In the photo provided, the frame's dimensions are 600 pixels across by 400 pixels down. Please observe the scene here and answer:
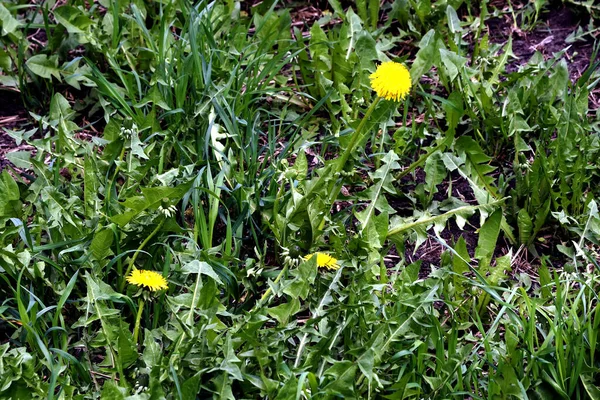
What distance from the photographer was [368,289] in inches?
99.7

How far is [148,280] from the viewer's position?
2441 mm

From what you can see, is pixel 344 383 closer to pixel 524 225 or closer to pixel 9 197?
pixel 524 225

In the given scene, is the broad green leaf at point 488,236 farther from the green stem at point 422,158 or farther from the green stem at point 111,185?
the green stem at point 111,185

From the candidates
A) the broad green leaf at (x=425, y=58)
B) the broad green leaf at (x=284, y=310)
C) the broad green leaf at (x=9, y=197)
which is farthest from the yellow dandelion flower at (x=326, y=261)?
the broad green leaf at (x=425, y=58)

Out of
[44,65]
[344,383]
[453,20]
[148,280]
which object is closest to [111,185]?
[148,280]

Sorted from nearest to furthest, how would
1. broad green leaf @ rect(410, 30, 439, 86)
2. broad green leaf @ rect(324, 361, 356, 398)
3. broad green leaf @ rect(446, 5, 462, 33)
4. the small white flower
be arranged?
broad green leaf @ rect(324, 361, 356, 398) < the small white flower < broad green leaf @ rect(410, 30, 439, 86) < broad green leaf @ rect(446, 5, 462, 33)

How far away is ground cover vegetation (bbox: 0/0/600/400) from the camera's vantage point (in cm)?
238

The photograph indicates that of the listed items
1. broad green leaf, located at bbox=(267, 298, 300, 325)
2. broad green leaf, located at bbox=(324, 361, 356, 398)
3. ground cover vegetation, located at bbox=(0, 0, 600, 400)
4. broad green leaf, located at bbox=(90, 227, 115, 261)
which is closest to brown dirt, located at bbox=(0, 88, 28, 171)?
ground cover vegetation, located at bbox=(0, 0, 600, 400)

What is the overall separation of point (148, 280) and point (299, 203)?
575 millimetres

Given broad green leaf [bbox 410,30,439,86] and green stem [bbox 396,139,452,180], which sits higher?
broad green leaf [bbox 410,30,439,86]

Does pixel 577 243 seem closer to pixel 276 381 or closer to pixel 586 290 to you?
pixel 586 290

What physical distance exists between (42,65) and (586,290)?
2.29 metres

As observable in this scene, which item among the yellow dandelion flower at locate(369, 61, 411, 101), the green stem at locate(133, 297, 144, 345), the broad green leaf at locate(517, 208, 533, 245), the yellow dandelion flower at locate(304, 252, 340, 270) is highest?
the yellow dandelion flower at locate(369, 61, 411, 101)

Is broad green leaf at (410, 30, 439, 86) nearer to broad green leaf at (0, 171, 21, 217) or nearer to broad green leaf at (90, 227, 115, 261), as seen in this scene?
broad green leaf at (90, 227, 115, 261)
